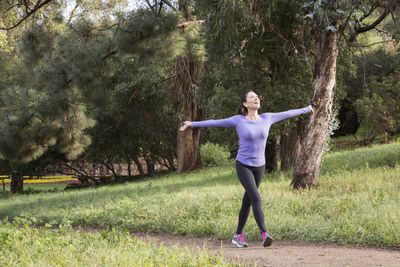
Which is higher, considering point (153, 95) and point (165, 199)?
point (153, 95)

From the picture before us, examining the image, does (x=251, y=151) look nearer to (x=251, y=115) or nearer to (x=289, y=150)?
(x=251, y=115)

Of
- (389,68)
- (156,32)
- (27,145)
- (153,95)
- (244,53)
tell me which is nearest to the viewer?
(156,32)

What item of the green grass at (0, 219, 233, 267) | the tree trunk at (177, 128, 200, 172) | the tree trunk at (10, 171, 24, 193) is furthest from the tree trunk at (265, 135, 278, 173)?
the tree trunk at (10, 171, 24, 193)

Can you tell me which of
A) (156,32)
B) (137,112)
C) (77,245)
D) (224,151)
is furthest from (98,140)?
(77,245)

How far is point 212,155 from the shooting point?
27.5 metres

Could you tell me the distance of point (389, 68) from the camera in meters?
32.7

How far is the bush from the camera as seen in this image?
89.7ft

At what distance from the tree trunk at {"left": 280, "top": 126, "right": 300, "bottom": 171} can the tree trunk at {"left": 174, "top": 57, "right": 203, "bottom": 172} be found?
6.29 meters

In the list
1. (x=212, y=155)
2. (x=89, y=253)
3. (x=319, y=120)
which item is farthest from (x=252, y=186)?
(x=212, y=155)

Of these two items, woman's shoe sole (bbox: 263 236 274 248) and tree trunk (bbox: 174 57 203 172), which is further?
tree trunk (bbox: 174 57 203 172)

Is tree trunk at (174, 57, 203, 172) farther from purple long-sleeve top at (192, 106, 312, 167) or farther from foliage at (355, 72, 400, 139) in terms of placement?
purple long-sleeve top at (192, 106, 312, 167)

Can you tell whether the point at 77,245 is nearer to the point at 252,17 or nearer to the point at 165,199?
the point at 165,199

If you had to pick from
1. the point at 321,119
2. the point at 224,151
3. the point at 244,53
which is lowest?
the point at 224,151

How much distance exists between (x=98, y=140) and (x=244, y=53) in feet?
42.1
